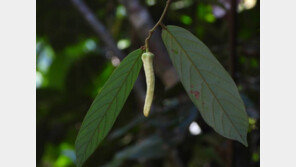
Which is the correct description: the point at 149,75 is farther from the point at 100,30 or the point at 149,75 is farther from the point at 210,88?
the point at 100,30

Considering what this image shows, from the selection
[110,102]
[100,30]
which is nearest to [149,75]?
[110,102]

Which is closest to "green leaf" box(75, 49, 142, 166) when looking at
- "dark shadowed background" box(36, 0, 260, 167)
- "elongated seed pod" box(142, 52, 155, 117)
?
"elongated seed pod" box(142, 52, 155, 117)

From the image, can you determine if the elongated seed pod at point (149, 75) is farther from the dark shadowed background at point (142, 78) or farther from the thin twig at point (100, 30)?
the thin twig at point (100, 30)

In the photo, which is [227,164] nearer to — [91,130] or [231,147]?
[231,147]

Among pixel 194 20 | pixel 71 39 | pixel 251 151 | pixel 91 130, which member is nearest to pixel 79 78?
pixel 71 39

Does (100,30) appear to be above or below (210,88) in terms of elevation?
above
